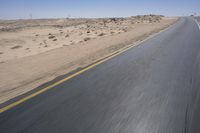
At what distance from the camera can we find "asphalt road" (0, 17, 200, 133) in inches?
138

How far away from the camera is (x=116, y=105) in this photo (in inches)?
172

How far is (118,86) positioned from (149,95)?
40.7 inches

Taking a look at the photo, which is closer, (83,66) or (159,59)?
(83,66)

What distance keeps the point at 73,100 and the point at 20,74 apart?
352 cm

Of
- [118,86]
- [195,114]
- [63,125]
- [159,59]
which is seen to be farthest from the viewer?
[159,59]

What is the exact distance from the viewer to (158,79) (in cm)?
617

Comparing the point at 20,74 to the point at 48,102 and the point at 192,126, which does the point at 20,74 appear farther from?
the point at 192,126

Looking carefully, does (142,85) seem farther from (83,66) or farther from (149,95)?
(83,66)

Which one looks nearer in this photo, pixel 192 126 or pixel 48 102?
pixel 192 126

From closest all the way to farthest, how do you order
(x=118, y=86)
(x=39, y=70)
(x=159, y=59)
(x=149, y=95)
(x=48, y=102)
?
(x=48, y=102)
(x=149, y=95)
(x=118, y=86)
(x=39, y=70)
(x=159, y=59)

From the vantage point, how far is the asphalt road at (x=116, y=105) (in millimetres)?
3506

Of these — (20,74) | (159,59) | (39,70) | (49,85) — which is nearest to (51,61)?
(39,70)

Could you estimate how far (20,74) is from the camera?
7129mm

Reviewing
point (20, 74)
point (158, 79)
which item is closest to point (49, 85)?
point (20, 74)
